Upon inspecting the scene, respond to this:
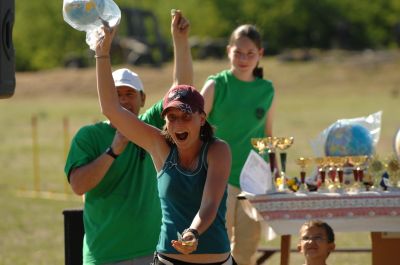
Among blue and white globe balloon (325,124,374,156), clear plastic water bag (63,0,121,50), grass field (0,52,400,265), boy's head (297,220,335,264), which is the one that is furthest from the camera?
grass field (0,52,400,265)

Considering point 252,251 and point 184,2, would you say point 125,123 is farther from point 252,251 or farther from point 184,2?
point 184,2

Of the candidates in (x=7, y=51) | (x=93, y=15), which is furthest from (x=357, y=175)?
(x=7, y=51)

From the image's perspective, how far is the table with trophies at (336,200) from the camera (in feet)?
27.3

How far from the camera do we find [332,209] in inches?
330

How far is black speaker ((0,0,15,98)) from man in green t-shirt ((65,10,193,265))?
105 cm

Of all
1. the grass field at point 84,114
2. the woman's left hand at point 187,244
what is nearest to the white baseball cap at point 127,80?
the woman's left hand at point 187,244

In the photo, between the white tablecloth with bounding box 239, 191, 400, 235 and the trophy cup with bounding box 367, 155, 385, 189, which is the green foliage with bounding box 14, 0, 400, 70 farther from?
the white tablecloth with bounding box 239, 191, 400, 235

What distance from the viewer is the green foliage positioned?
243ft

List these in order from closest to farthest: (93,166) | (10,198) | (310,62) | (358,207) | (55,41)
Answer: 1. (93,166)
2. (358,207)
3. (10,198)
4. (310,62)
5. (55,41)

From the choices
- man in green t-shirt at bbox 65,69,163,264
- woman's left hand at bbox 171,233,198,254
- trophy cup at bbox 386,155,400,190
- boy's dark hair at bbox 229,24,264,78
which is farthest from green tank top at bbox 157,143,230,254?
boy's dark hair at bbox 229,24,264,78

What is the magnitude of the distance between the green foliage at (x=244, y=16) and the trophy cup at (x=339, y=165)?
62.8 m

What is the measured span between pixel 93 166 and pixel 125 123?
2.35 feet

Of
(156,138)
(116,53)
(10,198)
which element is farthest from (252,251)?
(116,53)

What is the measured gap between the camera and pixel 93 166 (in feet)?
21.9
